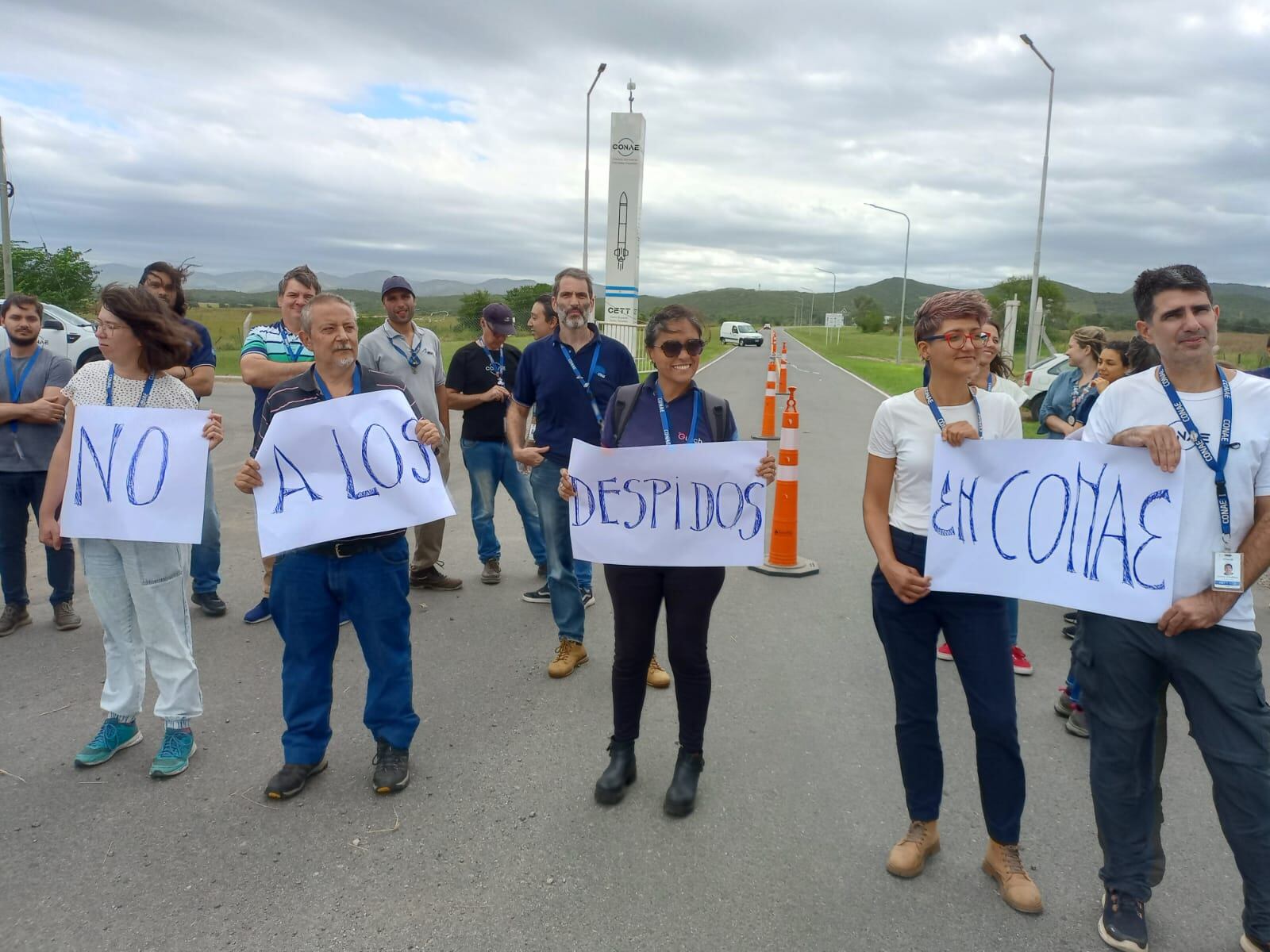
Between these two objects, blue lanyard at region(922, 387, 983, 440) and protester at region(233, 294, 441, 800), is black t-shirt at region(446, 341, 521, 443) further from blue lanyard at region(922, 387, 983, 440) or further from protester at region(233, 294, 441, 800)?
blue lanyard at region(922, 387, 983, 440)

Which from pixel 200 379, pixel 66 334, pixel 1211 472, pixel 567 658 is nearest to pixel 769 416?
pixel 567 658

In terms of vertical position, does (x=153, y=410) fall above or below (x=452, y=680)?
above

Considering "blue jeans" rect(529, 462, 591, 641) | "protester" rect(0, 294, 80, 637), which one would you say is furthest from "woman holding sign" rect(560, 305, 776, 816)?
"protester" rect(0, 294, 80, 637)

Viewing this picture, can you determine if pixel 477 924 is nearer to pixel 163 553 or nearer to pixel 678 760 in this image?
pixel 678 760

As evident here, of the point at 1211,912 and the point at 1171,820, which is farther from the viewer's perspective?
the point at 1171,820

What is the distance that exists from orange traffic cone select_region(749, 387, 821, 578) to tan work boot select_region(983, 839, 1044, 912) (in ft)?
12.6

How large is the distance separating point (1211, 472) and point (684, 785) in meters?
2.15

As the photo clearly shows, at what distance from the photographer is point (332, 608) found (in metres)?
3.59

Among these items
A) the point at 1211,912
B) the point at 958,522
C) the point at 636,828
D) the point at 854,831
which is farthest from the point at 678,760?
the point at 1211,912

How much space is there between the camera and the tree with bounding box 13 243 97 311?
2930 cm

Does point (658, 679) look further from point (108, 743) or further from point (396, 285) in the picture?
point (396, 285)

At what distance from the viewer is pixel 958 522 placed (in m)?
2.94

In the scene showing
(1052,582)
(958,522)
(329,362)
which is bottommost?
(1052,582)

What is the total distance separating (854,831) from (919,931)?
0.57 metres
